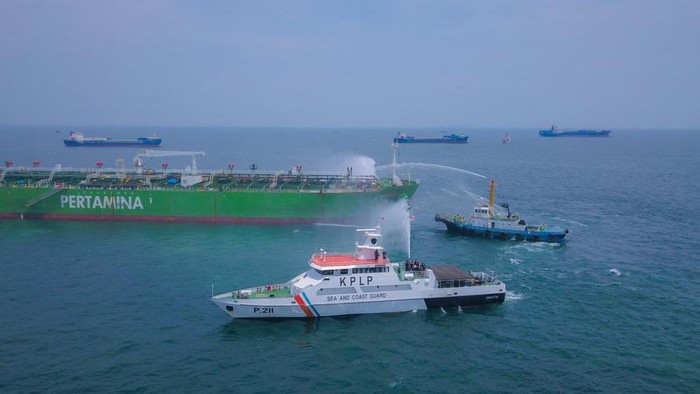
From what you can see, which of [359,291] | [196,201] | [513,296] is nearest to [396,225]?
[513,296]

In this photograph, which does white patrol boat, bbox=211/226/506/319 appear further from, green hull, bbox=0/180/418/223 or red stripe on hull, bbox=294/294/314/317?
green hull, bbox=0/180/418/223

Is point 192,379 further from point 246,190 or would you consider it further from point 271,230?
point 246,190

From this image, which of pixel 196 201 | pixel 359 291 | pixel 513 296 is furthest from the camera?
pixel 196 201

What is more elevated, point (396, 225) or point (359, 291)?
point (396, 225)

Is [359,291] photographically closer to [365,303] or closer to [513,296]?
[365,303]

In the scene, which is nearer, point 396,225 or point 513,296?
point 513,296

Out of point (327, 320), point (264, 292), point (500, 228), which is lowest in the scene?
point (327, 320)

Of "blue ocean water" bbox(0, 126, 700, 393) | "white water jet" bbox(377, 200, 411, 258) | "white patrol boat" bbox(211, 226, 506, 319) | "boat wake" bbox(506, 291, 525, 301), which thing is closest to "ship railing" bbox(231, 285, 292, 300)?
"white patrol boat" bbox(211, 226, 506, 319)
